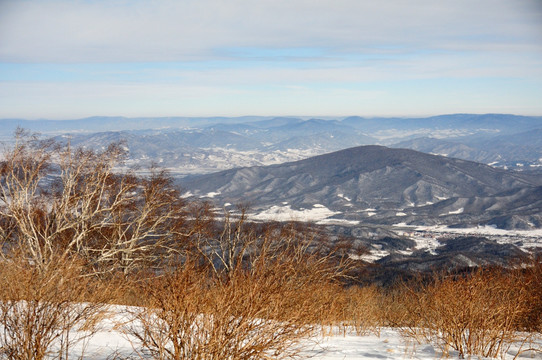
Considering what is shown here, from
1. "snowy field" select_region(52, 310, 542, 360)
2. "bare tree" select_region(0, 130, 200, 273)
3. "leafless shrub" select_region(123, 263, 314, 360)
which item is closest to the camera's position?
"leafless shrub" select_region(123, 263, 314, 360)

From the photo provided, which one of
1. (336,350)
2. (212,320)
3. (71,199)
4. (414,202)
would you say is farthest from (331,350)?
(414,202)

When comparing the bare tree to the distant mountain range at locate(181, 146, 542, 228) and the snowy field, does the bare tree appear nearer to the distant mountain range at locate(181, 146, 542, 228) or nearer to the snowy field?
the snowy field

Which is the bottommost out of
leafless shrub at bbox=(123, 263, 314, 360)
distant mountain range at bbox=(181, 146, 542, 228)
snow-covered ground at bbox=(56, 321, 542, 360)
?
distant mountain range at bbox=(181, 146, 542, 228)

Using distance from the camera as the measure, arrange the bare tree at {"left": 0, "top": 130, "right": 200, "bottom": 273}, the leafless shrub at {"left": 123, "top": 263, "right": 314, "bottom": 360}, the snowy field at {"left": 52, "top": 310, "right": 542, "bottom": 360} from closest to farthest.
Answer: the leafless shrub at {"left": 123, "top": 263, "right": 314, "bottom": 360}, the snowy field at {"left": 52, "top": 310, "right": 542, "bottom": 360}, the bare tree at {"left": 0, "top": 130, "right": 200, "bottom": 273}

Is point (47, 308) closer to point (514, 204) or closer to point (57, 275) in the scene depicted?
point (57, 275)

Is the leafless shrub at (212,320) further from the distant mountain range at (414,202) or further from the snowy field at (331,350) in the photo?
the distant mountain range at (414,202)

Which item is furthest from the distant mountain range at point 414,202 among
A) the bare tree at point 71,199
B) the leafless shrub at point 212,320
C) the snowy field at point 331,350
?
the leafless shrub at point 212,320

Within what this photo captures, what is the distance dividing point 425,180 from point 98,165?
7695 inches

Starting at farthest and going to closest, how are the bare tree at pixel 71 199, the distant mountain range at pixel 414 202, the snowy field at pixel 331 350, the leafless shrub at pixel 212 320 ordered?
the distant mountain range at pixel 414 202
the bare tree at pixel 71 199
the snowy field at pixel 331 350
the leafless shrub at pixel 212 320

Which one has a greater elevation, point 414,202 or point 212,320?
point 212,320

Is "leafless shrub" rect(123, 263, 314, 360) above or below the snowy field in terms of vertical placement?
above

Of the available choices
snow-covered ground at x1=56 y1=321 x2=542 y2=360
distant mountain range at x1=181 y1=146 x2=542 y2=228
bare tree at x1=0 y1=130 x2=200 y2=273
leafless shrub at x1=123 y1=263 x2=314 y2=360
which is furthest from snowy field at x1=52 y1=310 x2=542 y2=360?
distant mountain range at x1=181 y1=146 x2=542 y2=228

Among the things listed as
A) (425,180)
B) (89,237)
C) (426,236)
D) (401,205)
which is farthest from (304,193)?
(89,237)

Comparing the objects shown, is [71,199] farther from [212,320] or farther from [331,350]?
[212,320]
